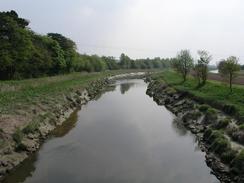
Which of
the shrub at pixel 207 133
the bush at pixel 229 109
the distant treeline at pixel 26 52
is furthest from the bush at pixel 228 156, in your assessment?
the distant treeline at pixel 26 52

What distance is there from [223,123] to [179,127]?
6.01m

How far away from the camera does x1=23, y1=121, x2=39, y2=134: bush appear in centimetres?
2255

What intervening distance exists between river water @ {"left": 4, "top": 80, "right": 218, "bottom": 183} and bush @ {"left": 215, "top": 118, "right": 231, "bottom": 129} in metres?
2.23

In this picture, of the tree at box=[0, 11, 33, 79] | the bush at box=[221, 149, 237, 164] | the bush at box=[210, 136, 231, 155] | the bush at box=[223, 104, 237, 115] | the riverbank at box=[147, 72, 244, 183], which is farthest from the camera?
the tree at box=[0, 11, 33, 79]

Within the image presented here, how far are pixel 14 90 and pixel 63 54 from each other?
39047 mm

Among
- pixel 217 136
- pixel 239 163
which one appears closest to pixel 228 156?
pixel 239 163

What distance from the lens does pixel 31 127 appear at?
2327 centimetres

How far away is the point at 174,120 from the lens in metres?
31.9

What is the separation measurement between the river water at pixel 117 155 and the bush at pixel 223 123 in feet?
→ 7.31

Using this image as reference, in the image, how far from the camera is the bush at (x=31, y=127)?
2255 cm

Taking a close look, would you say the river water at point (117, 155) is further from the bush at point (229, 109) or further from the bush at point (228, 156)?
the bush at point (229, 109)

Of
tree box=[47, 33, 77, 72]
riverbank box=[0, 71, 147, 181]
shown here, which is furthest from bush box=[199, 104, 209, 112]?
tree box=[47, 33, 77, 72]

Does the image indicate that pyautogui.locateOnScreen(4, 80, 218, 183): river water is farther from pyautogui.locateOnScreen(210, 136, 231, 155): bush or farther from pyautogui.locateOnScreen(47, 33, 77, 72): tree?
pyautogui.locateOnScreen(47, 33, 77, 72): tree

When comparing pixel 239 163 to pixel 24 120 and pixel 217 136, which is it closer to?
pixel 217 136
